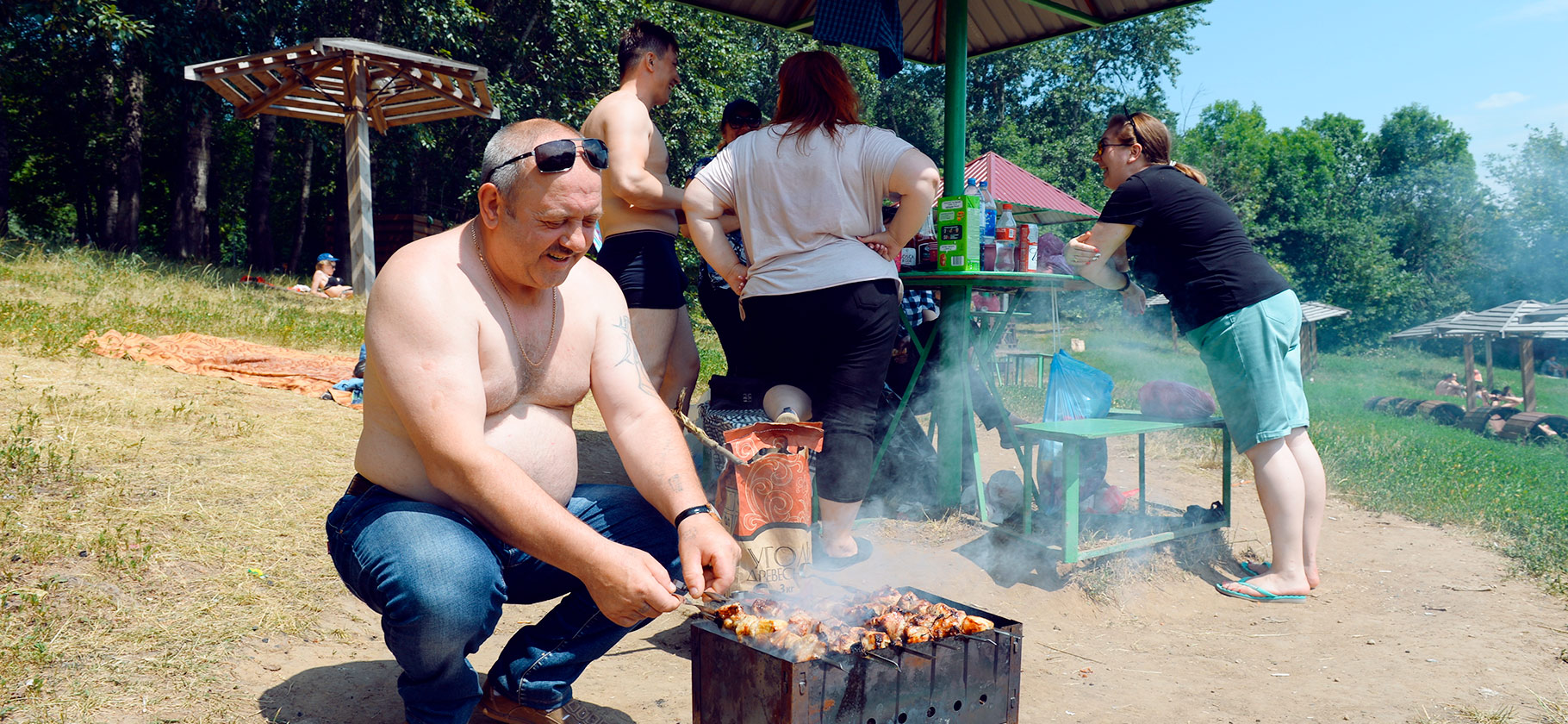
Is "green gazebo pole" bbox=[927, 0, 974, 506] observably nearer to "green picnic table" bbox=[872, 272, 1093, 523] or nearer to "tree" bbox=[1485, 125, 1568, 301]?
"green picnic table" bbox=[872, 272, 1093, 523]

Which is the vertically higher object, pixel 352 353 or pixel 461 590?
pixel 352 353

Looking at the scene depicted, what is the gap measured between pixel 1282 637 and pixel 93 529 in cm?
→ 430

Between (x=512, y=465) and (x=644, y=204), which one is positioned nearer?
(x=512, y=465)

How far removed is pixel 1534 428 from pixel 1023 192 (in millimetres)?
8977

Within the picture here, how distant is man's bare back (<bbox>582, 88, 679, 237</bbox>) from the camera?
3562mm

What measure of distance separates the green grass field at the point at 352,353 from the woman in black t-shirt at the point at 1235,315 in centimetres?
130

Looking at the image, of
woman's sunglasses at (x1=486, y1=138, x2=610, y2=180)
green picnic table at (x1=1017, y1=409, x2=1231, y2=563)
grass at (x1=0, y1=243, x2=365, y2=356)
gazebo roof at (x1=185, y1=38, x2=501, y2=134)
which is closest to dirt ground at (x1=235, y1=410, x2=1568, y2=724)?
green picnic table at (x1=1017, y1=409, x2=1231, y2=563)

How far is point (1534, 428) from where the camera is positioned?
14.1 metres

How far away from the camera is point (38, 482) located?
339cm

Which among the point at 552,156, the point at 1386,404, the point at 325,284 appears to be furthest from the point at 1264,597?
the point at 1386,404

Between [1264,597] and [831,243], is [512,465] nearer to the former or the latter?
[831,243]

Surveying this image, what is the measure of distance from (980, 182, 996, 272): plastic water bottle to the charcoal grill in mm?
2240

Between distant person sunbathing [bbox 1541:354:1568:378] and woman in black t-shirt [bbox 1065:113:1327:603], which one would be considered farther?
distant person sunbathing [bbox 1541:354:1568:378]

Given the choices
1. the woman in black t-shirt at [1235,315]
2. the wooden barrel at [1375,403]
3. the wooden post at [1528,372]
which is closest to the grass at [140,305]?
the woman in black t-shirt at [1235,315]
